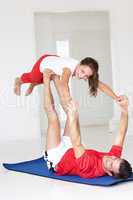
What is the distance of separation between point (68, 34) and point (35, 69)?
3736mm

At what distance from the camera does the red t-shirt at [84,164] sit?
3579 millimetres

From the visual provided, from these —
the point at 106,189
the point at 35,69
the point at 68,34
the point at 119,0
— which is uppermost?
the point at 119,0

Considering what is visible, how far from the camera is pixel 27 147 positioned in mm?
6160

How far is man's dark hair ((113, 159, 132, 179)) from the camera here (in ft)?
11.1

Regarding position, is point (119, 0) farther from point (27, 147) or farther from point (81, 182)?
point (81, 182)

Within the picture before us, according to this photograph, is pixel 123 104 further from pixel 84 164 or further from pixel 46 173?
pixel 46 173

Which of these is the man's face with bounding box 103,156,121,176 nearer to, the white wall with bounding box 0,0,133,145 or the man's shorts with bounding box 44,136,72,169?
the man's shorts with bounding box 44,136,72,169

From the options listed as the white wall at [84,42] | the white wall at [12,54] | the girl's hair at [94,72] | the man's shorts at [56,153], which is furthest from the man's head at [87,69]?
the white wall at [84,42]

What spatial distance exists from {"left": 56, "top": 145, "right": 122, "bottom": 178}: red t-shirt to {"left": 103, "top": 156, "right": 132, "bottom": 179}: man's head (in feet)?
0.30

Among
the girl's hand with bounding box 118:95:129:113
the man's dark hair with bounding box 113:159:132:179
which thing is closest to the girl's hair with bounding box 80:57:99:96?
the girl's hand with bounding box 118:95:129:113

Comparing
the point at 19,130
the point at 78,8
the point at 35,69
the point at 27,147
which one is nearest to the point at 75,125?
the point at 35,69

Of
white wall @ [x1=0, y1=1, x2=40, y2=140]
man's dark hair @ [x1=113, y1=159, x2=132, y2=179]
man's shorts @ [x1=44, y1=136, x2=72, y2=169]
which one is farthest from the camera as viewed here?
white wall @ [x1=0, y1=1, x2=40, y2=140]

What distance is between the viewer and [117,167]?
133 inches

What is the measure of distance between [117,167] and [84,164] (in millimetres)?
330
